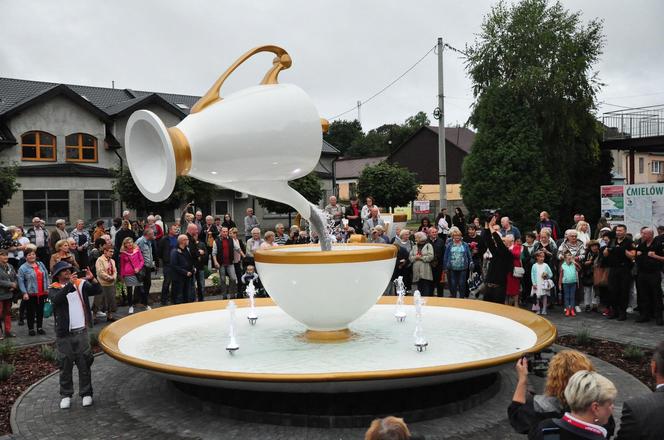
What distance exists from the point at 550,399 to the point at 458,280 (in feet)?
30.2

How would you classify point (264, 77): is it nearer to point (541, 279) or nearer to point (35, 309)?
point (35, 309)

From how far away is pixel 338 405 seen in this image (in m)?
6.27

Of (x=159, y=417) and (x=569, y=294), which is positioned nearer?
(x=159, y=417)

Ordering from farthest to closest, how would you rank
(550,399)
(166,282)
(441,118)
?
(441,118) → (166,282) → (550,399)

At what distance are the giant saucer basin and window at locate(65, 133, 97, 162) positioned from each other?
83.7 feet

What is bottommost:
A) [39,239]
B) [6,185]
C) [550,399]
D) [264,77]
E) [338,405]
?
[338,405]

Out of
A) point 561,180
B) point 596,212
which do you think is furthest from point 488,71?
point 596,212

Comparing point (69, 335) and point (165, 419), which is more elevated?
point (69, 335)

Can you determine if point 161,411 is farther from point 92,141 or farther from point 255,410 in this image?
point 92,141

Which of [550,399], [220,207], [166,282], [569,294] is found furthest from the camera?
[220,207]

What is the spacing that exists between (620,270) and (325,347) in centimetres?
712

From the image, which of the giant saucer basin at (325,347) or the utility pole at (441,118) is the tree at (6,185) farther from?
the giant saucer basin at (325,347)

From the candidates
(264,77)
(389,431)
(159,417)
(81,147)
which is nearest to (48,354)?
(159,417)

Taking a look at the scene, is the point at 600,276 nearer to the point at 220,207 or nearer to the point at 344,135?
the point at 220,207
